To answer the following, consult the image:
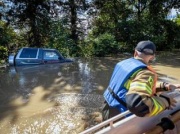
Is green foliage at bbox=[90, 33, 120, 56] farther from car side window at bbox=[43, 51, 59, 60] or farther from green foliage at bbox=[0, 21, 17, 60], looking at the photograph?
green foliage at bbox=[0, 21, 17, 60]

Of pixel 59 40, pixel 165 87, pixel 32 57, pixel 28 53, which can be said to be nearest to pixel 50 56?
pixel 32 57

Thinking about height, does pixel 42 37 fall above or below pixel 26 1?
below

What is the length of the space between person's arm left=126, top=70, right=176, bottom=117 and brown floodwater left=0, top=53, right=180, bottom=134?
9.75 feet

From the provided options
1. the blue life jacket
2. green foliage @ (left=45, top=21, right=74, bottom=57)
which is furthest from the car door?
the blue life jacket

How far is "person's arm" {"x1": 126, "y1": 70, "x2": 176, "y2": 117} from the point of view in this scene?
2180 mm

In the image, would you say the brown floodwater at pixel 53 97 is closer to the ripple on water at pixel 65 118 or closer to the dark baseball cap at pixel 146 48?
the ripple on water at pixel 65 118

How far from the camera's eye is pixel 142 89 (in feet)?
7.32

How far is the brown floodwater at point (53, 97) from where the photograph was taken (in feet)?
17.6

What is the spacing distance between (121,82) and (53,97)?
15.7 ft

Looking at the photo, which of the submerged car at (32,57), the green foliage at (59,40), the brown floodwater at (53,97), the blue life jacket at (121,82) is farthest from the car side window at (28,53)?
the blue life jacket at (121,82)

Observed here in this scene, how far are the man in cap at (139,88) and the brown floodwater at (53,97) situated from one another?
2436 mm

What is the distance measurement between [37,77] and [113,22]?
1117 centimetres

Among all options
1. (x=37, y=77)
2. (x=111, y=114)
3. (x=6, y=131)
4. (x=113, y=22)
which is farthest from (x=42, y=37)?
(x=111, y=114)

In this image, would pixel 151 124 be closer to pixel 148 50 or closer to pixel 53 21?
pixel 148 50
